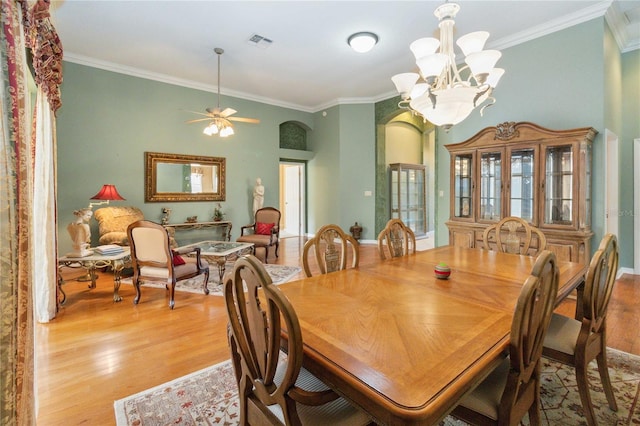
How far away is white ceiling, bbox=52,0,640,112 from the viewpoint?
357cm

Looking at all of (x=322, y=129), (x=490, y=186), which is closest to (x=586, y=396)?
(x=490, y=186)

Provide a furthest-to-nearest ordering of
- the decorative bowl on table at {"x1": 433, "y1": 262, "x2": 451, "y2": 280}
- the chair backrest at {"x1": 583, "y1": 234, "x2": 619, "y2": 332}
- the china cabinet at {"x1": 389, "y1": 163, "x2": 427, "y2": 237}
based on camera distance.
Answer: the china cabinet at {"x1": 389, "y1": 163, "x2": 427, "y2": 237}, the decorative bowl on table at {"x1": 433, "y1": 262, "x2": 451, "y2": 280}, the chair backrest at {"x1": 583, "y1": 234, "x2": 619, "y2": 332}

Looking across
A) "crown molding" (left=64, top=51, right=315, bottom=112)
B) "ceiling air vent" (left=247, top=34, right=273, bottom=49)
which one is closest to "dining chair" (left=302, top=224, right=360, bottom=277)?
"ceiling air vent" (left=247, top=34, right=273, bottom=49)

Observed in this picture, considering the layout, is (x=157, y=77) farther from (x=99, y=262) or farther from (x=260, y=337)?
(x=260, y=337)

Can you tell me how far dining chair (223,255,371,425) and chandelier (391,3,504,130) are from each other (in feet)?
5.59

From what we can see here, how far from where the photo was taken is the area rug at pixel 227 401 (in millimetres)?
1709

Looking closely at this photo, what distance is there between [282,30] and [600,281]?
4160mm

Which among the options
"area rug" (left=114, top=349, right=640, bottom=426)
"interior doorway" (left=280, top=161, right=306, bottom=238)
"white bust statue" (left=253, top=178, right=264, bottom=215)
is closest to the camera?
"area rug" (left=114, top=349, right=640, bottom=426)

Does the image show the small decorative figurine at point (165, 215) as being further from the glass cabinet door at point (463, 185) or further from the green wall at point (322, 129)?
the glass cabinet door at point (463, 185)

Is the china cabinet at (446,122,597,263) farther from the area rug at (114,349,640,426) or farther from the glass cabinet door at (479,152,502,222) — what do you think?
the area rug at (114,349,640,426)

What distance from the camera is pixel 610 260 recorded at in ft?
5.66

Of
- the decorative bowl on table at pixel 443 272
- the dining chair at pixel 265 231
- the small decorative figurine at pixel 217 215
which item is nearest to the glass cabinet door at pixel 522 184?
the decorative bowl on table at pixel 443 272

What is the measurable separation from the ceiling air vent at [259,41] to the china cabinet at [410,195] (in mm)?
4031

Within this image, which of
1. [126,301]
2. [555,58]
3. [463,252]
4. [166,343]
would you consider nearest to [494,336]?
[463,252]
